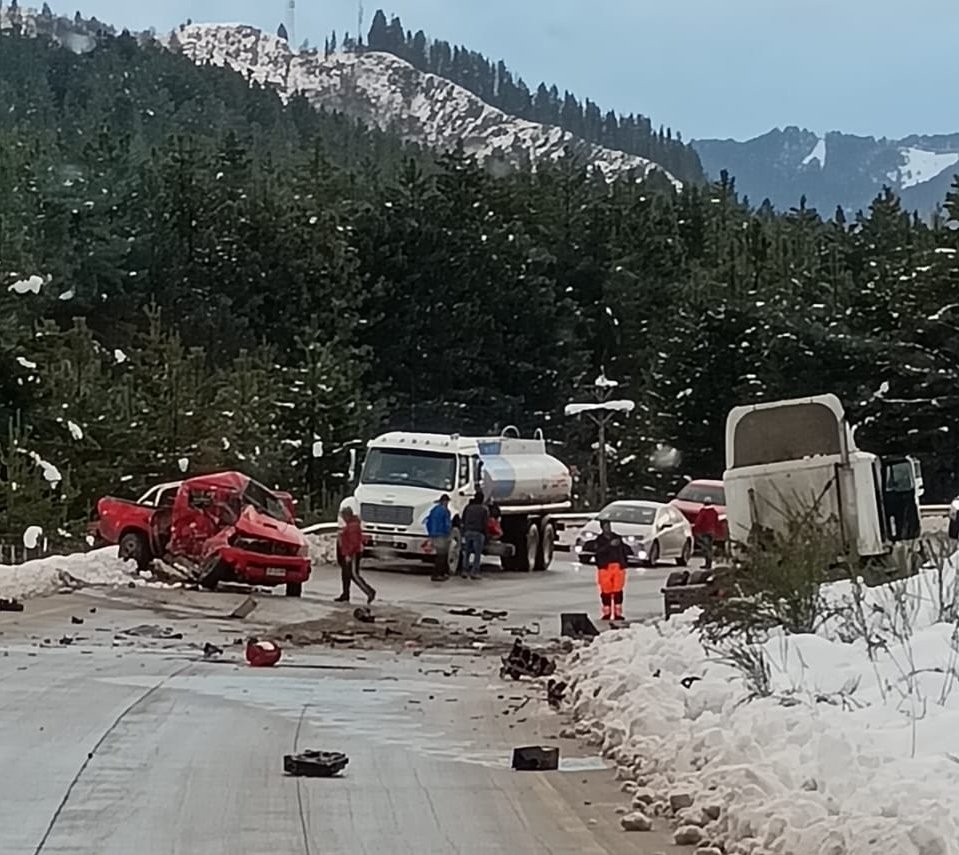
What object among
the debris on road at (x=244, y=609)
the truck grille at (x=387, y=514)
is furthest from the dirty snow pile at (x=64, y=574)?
the truck grille at (x=387, y=514)

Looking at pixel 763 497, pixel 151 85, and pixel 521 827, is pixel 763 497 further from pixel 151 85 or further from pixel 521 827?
pixel 151 85

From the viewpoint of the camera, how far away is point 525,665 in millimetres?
18875

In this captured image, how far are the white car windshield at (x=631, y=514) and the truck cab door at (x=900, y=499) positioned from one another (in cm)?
1085

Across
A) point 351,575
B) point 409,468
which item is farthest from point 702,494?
point 351,575

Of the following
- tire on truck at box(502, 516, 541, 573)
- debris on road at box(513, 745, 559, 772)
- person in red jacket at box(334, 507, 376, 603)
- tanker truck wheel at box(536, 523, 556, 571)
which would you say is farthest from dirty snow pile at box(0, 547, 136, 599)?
debris on road at box(513, 745, 559, 772)

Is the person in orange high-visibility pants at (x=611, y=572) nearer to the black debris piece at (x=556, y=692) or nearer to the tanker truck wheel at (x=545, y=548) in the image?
the black debris piece at (x=556, y=692)

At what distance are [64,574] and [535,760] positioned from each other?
1822 cm

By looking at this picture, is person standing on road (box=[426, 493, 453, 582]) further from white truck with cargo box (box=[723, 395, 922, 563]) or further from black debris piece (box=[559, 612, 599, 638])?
black debris piece (box=[559, 612, 599, 638])

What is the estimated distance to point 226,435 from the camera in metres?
45.4

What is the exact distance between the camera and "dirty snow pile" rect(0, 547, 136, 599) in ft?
90.3

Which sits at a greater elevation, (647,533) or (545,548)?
(647,533)

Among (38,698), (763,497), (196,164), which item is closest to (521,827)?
(38,698)

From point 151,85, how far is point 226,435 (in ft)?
405

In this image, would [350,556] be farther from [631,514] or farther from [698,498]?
[698,498]
